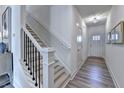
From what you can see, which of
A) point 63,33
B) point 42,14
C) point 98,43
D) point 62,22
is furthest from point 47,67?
point 98,43

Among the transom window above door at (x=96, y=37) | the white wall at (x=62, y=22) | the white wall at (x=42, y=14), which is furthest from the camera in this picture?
the transom window above door at (x=96, y=37)

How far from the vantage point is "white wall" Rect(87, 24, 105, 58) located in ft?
24.7

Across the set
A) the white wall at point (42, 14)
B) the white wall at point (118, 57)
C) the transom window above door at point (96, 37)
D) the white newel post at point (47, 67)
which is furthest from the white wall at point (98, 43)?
the white newel post at point (47, 67)

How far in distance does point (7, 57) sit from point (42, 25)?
2.07 meters

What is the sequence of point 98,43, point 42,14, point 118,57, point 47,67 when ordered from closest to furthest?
1. point 47,67
2. point 118,57
3. point 42,14
4. point 98,43

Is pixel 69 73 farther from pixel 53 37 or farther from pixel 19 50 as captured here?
pixel 19 50

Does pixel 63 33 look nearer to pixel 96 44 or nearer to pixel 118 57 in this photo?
pixel 118 57

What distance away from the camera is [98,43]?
776 centimetres

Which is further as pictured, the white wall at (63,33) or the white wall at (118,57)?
the white wall at (63,33)

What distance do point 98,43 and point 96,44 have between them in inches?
6.7

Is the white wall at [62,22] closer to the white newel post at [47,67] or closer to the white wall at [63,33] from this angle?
the white wall at [63,33]

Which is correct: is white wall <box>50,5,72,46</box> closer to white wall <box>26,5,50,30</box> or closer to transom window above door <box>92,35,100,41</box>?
white wall <box>26,5,50,30</box>

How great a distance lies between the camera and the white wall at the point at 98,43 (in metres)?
7.52

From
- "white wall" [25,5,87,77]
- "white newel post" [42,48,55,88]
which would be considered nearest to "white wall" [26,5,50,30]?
"white wall" [25,5,87,77]
